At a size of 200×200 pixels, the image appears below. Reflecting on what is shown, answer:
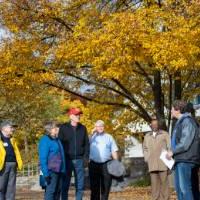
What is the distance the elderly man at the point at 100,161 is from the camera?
1203 cm

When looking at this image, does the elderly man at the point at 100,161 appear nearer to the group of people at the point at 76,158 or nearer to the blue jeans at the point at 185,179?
the group of people at the point at 76,158

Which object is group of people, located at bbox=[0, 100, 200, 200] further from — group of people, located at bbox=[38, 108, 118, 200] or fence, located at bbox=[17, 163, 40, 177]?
fence, located at bbox=[17, 163, 40, 177]

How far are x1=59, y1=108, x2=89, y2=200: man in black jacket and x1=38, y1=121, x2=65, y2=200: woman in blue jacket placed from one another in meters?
0.39

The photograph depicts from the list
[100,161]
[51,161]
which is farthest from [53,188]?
[100,161]

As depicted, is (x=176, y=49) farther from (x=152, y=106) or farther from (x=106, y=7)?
(x=152, y=106)

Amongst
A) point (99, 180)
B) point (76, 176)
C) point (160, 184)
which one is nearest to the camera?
point (76, 176)

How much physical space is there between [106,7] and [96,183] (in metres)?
7.01

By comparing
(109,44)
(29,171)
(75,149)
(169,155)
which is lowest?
(169,155)

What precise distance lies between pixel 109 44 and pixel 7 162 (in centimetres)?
395

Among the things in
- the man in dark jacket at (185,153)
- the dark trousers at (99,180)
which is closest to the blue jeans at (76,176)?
the dark trousers at (99,180)

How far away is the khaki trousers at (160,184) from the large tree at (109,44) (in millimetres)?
2569

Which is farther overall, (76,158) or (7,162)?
(7,162)

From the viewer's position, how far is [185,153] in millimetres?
9539

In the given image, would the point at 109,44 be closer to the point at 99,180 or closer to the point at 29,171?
the point at 99,180
